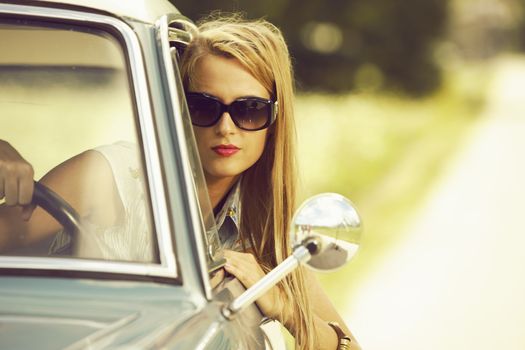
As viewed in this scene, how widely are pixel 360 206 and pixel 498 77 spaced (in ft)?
136

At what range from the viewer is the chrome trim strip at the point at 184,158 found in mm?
2459

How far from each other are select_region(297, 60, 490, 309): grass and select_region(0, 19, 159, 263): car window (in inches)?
124

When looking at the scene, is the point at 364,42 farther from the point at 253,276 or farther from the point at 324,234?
the point at 324,234

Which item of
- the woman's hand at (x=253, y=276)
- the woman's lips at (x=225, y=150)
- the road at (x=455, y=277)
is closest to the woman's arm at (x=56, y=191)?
the woman's hand at (x=253, y=276)

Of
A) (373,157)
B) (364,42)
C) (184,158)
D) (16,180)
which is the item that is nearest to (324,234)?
(184,158)

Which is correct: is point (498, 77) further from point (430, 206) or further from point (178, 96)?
point (178, 96)

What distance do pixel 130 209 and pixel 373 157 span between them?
14.1 metres

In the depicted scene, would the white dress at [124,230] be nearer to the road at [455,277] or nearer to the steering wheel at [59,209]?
the steering wheel at [59,209]

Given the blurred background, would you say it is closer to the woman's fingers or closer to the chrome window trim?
the woman's fingers

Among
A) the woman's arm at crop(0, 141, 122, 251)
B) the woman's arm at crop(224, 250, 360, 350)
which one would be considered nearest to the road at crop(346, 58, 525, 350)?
the woman's arm at crop(224, 250, 360, 350)

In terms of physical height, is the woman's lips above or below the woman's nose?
below

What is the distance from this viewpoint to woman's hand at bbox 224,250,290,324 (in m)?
2.82

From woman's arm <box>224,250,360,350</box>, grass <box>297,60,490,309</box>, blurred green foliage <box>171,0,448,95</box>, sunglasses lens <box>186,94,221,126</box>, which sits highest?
blurred green foliage <box>171,0,448,95</box>

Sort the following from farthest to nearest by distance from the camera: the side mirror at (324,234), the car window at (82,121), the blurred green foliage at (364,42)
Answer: the blurred green foliage at (364,42) → the car window at (82,121) → the side mirror at (324,234)
